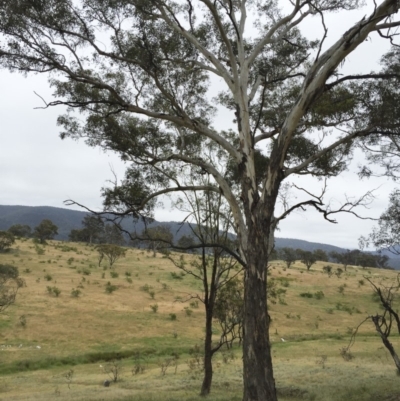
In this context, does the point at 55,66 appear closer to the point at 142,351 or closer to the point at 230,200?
the point at 230,200

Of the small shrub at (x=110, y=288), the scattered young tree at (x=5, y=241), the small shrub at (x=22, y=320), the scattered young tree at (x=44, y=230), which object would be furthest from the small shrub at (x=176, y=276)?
the scattered young tree at (x=44, y=230)

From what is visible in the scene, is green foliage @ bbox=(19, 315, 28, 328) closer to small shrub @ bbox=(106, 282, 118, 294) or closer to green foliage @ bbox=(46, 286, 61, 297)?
green foliage @ bbox=(46, 286, 61, 297)

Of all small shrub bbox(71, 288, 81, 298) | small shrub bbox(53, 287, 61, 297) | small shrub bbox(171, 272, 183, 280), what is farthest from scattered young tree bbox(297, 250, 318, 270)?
small shrub bbox(53, 287, 61, 297)

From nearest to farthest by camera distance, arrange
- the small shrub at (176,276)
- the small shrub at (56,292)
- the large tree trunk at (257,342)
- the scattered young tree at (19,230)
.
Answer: the large tree trunk at (257,342) < the small shrub at (56,292) < the small shrub at (176,276) < the scattered young tree at (19,230)

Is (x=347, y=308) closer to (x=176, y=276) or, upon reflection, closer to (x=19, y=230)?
(x=176, y=276)

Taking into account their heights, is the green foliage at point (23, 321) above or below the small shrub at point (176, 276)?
below

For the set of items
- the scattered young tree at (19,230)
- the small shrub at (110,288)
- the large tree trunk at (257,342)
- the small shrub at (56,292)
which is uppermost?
the scattered young tree at (19,230)

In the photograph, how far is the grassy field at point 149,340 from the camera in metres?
12.2

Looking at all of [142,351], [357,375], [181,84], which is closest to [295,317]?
[142,351]

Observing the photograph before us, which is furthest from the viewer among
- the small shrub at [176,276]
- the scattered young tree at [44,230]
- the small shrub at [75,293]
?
the scattered young tree at [44,230]

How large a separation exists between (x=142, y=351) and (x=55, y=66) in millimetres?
15186

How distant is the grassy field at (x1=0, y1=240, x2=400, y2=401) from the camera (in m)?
12.2

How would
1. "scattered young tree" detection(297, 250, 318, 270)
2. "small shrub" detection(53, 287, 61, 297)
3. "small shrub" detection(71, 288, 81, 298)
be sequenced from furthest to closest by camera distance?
"scattered young tree" detection(297, 250, 318, 270) → "small shrub" detection(71, 288, 81, 298) → "small shrub" detection(53, 287, 61, 297)

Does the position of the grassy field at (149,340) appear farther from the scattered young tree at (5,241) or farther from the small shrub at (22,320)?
the scattered young tree at (5,241)
